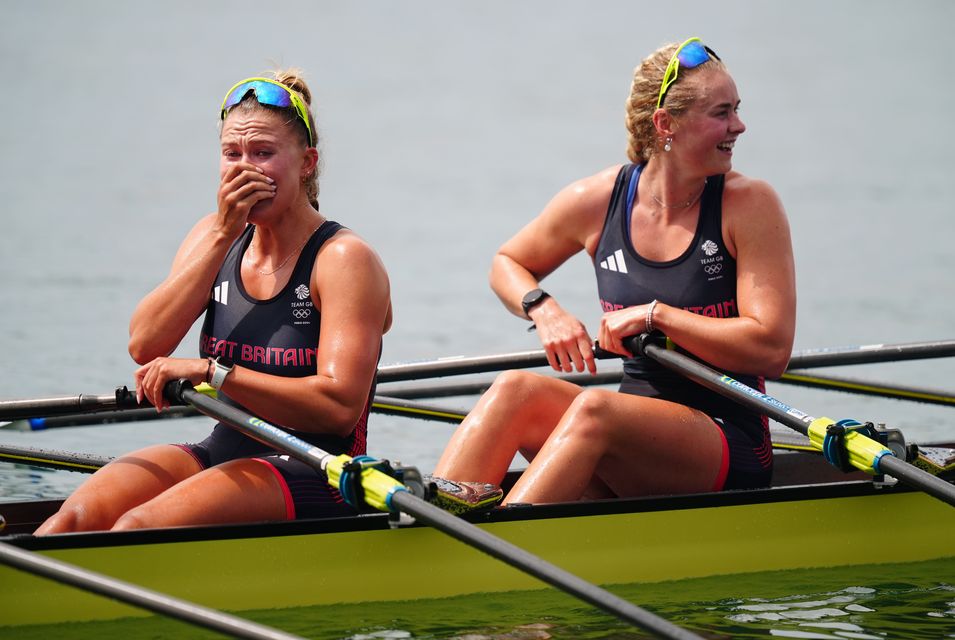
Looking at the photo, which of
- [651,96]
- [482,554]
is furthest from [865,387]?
[482,554]

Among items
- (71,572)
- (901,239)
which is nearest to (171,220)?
(901,239)

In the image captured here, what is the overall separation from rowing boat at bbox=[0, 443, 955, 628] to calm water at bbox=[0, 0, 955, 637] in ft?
4.73

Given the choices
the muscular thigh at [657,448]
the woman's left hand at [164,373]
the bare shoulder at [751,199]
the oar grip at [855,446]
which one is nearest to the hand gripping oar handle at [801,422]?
the oar grip at [855,446]

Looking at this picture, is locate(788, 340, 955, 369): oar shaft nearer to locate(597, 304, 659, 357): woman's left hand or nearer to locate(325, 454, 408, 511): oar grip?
locate(597, 304, 659, 357): woman's left hand

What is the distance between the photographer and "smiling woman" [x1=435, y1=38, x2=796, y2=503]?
4371 mm

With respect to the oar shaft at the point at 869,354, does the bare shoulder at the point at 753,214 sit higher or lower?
higher

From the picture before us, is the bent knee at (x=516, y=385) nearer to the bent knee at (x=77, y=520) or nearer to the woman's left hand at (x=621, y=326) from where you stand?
the woman's left hand at (x=621, y=326)

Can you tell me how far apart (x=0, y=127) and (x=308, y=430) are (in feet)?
50.2

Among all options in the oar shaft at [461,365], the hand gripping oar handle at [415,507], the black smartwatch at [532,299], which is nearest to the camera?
the hand gripping oar handle at [415,507]

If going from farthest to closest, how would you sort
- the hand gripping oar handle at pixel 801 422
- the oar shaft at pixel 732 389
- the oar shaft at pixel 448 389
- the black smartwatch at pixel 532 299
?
the oar shaft at pixel 448 389 < the black smartwatch at pixel 532 299 < the oar shaft at pixel 732 389 < the hand gripping oar handle at pixel 801 422

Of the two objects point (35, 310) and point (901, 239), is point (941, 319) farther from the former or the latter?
point (35, 310)

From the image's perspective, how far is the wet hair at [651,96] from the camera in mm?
4559

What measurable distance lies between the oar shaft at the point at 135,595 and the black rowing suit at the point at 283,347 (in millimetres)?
711

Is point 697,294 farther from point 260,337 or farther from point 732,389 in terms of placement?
point 260,337
